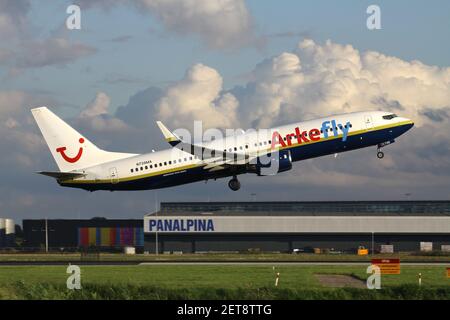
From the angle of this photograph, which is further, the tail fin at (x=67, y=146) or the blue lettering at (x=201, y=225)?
the blue lettering at (x=201, y=225)

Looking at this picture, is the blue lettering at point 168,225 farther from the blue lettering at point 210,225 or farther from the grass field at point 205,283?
the grass field at point 205,283

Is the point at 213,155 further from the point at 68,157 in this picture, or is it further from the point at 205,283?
the point at 205,283

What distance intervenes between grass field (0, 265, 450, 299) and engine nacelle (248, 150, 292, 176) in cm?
1145

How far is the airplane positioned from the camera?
106m

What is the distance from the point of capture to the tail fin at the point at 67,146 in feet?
382

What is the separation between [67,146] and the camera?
4656 inches

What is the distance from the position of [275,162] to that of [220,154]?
7.38 meters

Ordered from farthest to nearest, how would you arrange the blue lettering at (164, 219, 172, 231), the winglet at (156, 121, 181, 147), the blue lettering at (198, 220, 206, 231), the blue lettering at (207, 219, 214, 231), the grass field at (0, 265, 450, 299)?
the blue lettering at (164, 219, 172, 231) < the blue lettering at (198, 220, 206, 231) < the blue lettering at (207, 219, 214, 231) < the winglet at (156, 121, 181, 147) < the grass field at (0, 265, 450, 299)

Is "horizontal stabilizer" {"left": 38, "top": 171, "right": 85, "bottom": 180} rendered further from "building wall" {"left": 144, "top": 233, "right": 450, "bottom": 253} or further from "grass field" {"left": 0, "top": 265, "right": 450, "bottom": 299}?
"building wall" {"left": 144, "top": 233, "right": 450, "bottom": 253}

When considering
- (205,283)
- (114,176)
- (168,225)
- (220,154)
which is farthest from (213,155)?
(168,225)

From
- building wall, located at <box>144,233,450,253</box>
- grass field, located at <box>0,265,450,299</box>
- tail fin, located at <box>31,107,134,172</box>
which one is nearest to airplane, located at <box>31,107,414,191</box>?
tail fin, located at <box>31,107,134,172</box>

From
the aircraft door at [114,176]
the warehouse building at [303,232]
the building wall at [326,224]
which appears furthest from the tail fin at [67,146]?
the building wall at [326,224]
